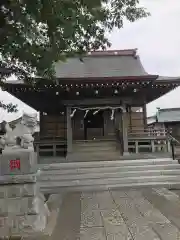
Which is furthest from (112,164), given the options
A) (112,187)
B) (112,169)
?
(112,187)

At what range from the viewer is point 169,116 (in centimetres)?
3825

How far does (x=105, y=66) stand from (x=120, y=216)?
1290 centimetres

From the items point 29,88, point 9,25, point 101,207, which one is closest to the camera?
point 9,25

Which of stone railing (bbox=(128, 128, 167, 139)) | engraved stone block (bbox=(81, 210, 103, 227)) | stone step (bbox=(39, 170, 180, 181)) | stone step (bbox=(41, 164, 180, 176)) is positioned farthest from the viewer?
stone railing (bbox=(128, 128, 167, 139))

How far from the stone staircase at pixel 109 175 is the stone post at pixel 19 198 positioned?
4312 mm

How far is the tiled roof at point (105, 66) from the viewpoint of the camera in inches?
633

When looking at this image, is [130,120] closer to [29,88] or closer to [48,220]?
[29,88]

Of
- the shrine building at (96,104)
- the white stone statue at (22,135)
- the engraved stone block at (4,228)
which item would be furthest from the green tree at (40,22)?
the shrine building at (96,104)

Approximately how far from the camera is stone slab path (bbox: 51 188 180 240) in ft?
16.1

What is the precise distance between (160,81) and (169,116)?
84.1ft

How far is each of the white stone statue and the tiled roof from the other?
9.54 m

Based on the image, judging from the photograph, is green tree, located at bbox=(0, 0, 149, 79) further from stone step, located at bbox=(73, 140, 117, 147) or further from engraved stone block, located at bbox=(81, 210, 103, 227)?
stone step, located at bbox=(73, 140, 117, 147)

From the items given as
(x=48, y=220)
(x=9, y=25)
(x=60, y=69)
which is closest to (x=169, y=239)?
(x=48, y=220)

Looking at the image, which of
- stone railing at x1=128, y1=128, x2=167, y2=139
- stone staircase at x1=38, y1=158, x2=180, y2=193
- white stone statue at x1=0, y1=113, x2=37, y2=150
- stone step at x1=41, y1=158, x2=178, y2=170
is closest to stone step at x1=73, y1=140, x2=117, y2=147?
stone railing at x1=128, y1=128, x2=167, y2=139
